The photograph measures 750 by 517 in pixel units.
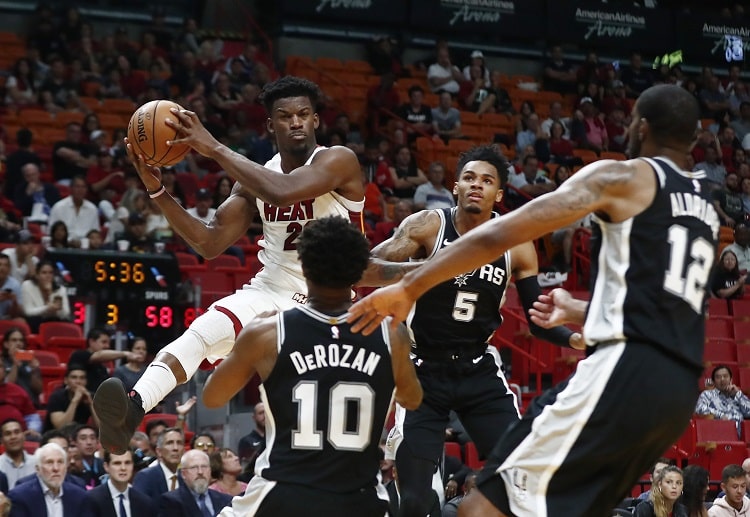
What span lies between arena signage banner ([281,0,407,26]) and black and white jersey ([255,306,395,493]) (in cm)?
1733

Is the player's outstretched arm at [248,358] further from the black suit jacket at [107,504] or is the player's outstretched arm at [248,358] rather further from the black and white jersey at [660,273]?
the black suit jacket at [107,504]

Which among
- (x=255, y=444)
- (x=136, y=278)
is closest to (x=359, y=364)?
(x=255, y=444)

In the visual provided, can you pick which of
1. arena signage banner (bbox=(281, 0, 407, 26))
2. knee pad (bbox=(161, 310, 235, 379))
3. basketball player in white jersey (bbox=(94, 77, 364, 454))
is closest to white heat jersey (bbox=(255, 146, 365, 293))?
basketball player in white jersey (bbox=(94, 77, 364, 454))

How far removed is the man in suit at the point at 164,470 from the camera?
995cm

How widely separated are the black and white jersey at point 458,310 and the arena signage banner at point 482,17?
1623 centimetres

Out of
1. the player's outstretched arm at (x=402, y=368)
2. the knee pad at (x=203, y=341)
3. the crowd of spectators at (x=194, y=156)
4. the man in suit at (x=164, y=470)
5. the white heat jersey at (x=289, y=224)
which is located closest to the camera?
the player's outstretched arm at (x=402, y=368)

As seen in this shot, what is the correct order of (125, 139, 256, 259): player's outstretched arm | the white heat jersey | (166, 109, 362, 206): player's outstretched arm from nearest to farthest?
(166, 109, 362, 206): player's outstretched arm < (125, 139, 256, 259): player's outstretched arm < the white heat jersey

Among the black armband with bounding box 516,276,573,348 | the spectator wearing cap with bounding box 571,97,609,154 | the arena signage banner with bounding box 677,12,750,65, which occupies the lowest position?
the black armband with bounding box 516,276,573,348

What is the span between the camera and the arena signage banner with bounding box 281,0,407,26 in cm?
2139

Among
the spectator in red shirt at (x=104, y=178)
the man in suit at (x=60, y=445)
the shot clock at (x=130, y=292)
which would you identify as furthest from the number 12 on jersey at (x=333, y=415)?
the spectator in red shirt at (x=104, y=178)

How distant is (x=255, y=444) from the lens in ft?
36.4

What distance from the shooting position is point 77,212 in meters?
14.0

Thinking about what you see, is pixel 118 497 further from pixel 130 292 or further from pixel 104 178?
pixel 104 178

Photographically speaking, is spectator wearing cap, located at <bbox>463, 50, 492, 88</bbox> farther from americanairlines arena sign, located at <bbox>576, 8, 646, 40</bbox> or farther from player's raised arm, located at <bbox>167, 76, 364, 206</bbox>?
player's raised arm, located at <bbox>167, 76, 364, 206</bbox>
